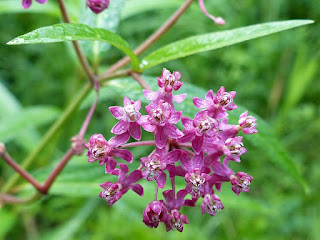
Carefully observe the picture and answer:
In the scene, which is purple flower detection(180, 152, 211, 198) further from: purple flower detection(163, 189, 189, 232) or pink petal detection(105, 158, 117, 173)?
pink petal detection(105, 158, 117, 173)

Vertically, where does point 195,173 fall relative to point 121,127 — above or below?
below

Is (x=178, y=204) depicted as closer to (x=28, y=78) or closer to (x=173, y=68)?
(x=173, y=68)

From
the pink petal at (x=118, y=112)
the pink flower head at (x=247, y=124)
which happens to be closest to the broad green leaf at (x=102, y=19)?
the pink petal at (x=118, y=112)

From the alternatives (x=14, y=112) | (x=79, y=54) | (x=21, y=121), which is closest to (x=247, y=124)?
(x=79, y=54)

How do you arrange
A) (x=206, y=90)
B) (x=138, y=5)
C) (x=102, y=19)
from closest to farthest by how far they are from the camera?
(x=102, y=19) → (x=138, y=5) → (x=206, y=90)

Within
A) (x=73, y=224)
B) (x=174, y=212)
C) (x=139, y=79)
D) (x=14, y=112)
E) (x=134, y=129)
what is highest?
(x=134, y=129)

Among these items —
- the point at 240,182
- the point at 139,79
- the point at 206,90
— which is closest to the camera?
the point at 240,182

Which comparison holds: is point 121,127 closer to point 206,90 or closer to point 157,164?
point 157,164
